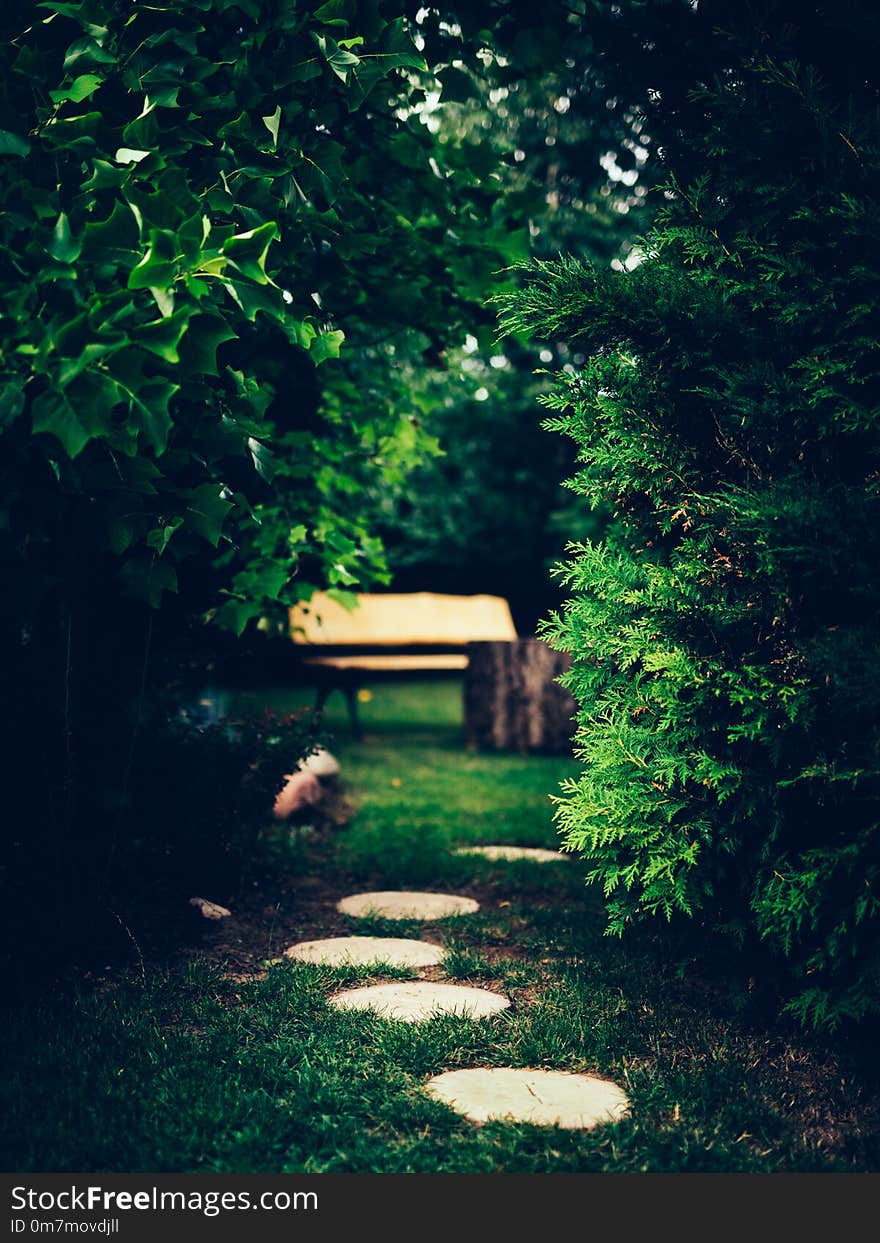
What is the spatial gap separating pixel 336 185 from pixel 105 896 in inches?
105

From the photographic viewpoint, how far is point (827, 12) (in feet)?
10.0

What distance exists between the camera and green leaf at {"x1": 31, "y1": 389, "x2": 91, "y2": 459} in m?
2.23

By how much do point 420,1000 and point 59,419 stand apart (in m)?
2.15

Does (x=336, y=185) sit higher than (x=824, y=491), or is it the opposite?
(x=336, y=185)

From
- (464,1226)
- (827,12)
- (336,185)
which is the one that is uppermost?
(827,12)

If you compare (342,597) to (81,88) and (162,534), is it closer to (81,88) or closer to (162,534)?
(162,534)

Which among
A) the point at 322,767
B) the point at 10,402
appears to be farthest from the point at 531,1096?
the point at 322,767

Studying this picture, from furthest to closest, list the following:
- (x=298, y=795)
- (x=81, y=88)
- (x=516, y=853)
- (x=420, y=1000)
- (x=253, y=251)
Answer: (x=298, y=795) < (x=516, y=853) < (x=420, y=1000) < (x=81, y=88) < (x=253, y=251)

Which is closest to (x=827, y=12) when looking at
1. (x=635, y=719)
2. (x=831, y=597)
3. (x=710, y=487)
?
(x=710, y=487)

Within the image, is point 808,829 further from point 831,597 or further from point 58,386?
point 58,386

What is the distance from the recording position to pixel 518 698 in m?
10.1

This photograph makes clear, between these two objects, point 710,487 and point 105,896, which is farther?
point 105,896

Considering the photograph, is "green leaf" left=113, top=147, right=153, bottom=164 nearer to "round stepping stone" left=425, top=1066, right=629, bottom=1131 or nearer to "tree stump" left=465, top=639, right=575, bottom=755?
"round stepping stone" left=425, top=1066, right=629, bottom=1131

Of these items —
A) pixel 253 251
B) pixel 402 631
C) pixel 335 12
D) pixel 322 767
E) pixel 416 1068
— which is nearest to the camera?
pixel 253 251
